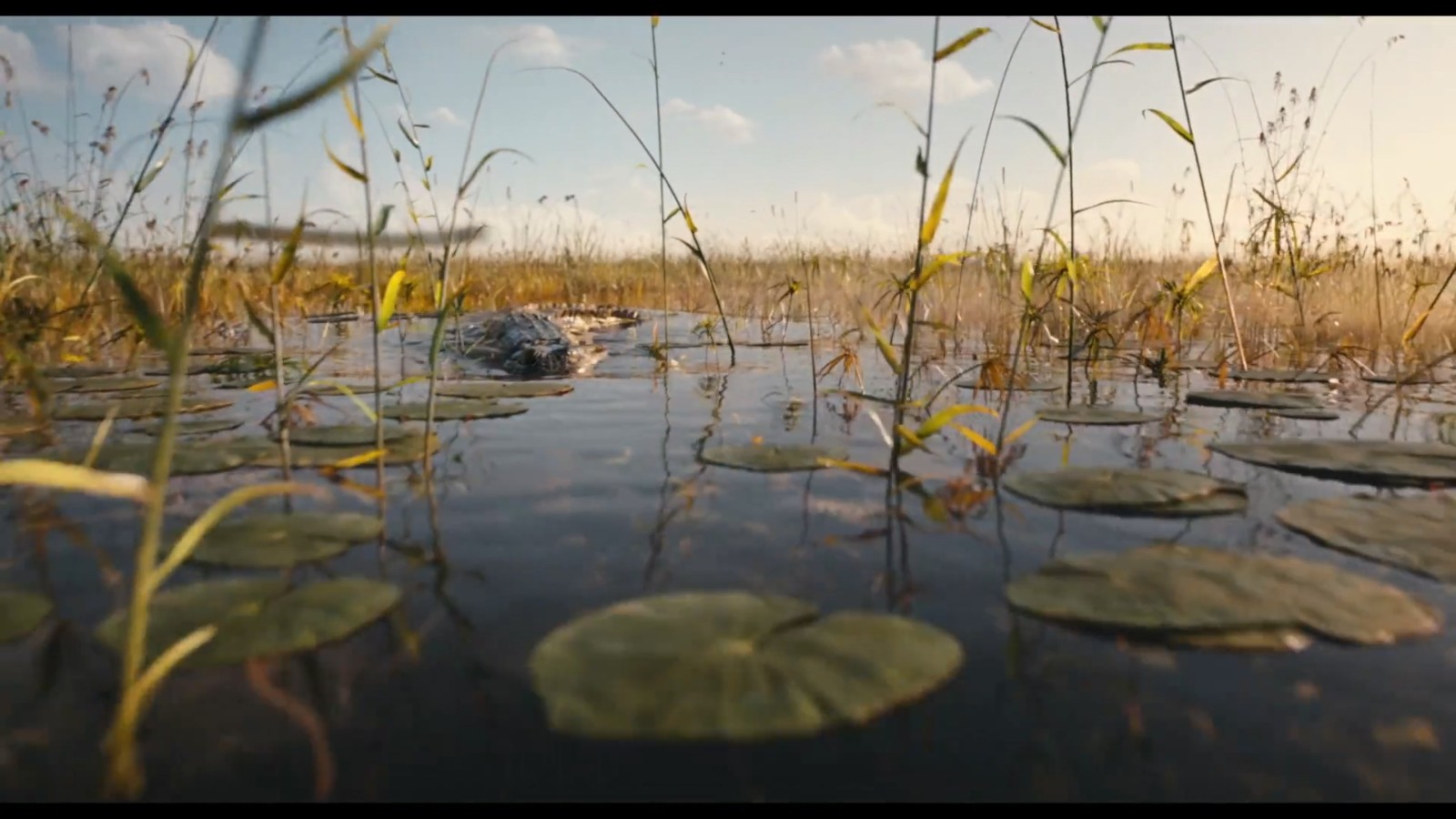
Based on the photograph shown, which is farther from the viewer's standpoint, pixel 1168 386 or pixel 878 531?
pixel 1168 386

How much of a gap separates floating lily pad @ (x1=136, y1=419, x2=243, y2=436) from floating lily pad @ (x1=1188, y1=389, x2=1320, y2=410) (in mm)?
3147

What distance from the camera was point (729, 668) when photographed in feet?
2.97

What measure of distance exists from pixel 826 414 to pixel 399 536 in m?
1.66

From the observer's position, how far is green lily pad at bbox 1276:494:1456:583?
127cm

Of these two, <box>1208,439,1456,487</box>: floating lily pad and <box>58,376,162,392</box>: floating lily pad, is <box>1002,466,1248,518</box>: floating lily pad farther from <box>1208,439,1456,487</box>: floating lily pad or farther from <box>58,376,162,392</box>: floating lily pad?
<box>58,376,162,392</box>: floating lily pad

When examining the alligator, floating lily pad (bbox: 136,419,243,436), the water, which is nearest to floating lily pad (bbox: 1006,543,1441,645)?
the water

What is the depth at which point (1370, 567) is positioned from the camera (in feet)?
4.20

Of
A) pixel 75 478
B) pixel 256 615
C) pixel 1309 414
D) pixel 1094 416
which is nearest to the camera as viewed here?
pixel 75 478

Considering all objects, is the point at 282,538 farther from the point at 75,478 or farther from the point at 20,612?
the point at 75,478

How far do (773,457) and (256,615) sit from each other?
1171 mm

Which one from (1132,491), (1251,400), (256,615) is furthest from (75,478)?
(1251,400)

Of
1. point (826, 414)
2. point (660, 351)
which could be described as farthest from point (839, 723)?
point (660, 351)

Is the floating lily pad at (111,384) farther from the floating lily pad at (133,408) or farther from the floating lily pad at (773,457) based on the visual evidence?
the floating lily pad at (773,457)

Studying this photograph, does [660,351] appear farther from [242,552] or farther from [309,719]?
[309,719]
